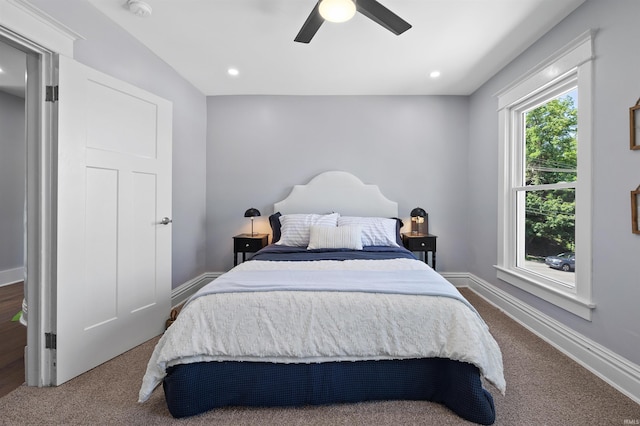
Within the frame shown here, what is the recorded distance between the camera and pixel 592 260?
6.16 ft

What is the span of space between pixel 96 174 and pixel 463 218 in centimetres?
376

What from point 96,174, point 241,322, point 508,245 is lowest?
point 241,322

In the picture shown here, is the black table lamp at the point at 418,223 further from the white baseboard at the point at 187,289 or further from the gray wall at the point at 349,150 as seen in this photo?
the white baseboard at the point at 187,289

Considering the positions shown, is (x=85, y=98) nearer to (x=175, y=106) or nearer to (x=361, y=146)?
(x=175, y=106)

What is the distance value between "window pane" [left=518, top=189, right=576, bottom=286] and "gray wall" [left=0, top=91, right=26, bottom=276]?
6.18 metres

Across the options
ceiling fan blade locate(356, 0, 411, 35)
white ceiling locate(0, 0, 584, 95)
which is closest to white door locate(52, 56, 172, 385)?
white ceiling locate(0, 0, 584, 95)

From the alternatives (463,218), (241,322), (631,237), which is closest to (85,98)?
(241,322)

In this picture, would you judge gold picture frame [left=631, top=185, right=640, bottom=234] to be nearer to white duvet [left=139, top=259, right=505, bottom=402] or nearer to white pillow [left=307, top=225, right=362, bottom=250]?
white duvet [left=139, top=259, right=505, bottom=402]

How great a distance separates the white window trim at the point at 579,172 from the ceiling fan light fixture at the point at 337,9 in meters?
1.59

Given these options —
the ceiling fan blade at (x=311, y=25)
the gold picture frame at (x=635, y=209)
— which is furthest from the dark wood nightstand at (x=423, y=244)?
the ceiling fan blade at (x=311, y=25)

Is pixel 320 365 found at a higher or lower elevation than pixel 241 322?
lower

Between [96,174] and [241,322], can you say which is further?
[96,174]

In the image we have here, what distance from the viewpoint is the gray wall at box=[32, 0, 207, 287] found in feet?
6.38

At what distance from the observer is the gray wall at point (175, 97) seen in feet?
6.38
